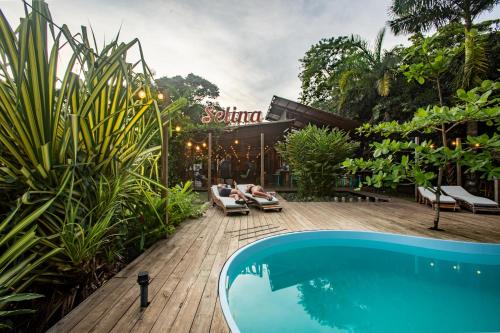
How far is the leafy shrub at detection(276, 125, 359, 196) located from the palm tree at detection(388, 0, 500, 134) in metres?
4.64

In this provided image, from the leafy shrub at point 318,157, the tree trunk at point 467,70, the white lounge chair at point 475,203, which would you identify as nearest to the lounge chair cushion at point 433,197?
the white lounge chair at point 475,203

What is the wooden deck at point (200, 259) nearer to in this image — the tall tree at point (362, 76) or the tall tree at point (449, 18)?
the tall tree at point (449, 18)

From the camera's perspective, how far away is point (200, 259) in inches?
107

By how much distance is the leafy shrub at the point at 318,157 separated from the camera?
7980 millimetres

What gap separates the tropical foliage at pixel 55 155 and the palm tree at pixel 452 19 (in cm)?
1075

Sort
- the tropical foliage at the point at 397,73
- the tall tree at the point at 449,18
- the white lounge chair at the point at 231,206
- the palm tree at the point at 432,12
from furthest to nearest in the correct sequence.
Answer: the palm tree at the point at 432,12
the tropical foliage at the point at 397,73
the tall tree at the point at 449,18
the white lounge chair at the point at 231,206

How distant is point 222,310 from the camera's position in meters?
1.72

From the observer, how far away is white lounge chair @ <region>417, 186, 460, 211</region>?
221 inches

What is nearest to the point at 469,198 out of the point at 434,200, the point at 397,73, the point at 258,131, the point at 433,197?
the point at 433,197

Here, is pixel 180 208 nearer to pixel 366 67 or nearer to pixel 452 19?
pixel 366 67

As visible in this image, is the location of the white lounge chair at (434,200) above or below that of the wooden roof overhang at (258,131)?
below

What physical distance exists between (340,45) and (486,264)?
15567 millimetres

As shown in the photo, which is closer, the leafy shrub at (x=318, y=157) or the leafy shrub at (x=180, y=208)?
the leafy shrub at (x=180, y=208)

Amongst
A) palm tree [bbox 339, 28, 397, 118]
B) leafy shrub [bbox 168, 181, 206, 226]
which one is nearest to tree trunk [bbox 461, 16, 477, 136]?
palm tree [bbox 339, 28, 397, 118]
